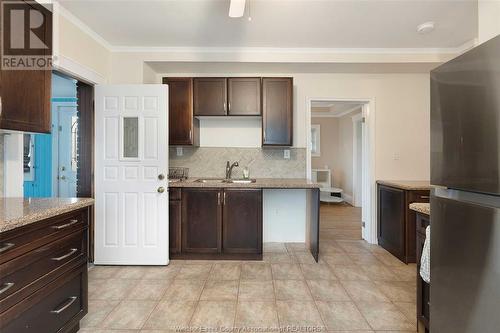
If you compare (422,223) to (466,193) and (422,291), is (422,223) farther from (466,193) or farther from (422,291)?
(466,193)

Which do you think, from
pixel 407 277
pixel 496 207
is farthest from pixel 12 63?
pixel 407 277

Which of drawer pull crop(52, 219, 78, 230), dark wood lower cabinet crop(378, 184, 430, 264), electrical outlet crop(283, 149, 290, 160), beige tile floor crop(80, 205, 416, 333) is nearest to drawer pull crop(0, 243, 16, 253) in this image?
drawer pull crop(52, 219, 78, 230)

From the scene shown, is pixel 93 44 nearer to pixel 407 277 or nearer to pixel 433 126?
pixel 433 126

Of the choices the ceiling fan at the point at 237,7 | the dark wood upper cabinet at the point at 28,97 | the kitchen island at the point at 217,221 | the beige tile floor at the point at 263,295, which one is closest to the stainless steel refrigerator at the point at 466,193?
the beige tile floor at the point at 263,295

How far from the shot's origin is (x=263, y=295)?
2281mm

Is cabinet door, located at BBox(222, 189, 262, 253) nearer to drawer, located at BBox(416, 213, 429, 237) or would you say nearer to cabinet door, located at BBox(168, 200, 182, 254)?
cabinet door, located at BBox(168, 200, 182, 254)

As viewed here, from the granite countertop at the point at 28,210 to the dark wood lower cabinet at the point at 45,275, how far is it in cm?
4

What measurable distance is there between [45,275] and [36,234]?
0.84 feet

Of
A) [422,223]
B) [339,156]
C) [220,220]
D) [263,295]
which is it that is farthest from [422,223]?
[339,156]

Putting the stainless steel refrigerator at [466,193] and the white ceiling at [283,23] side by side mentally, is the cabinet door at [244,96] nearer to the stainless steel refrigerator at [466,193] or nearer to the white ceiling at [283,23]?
the white ceiling at [283,23]

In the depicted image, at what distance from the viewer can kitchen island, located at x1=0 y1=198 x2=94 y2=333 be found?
122 cm

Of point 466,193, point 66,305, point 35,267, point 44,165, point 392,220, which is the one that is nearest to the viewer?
point 466,193

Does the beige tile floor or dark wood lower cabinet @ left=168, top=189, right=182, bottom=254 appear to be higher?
dark wood lower cabinet @ left=168, top=189, right=182, bottom=254

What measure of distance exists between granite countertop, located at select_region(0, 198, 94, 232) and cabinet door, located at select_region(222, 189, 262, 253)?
63.0 inches
